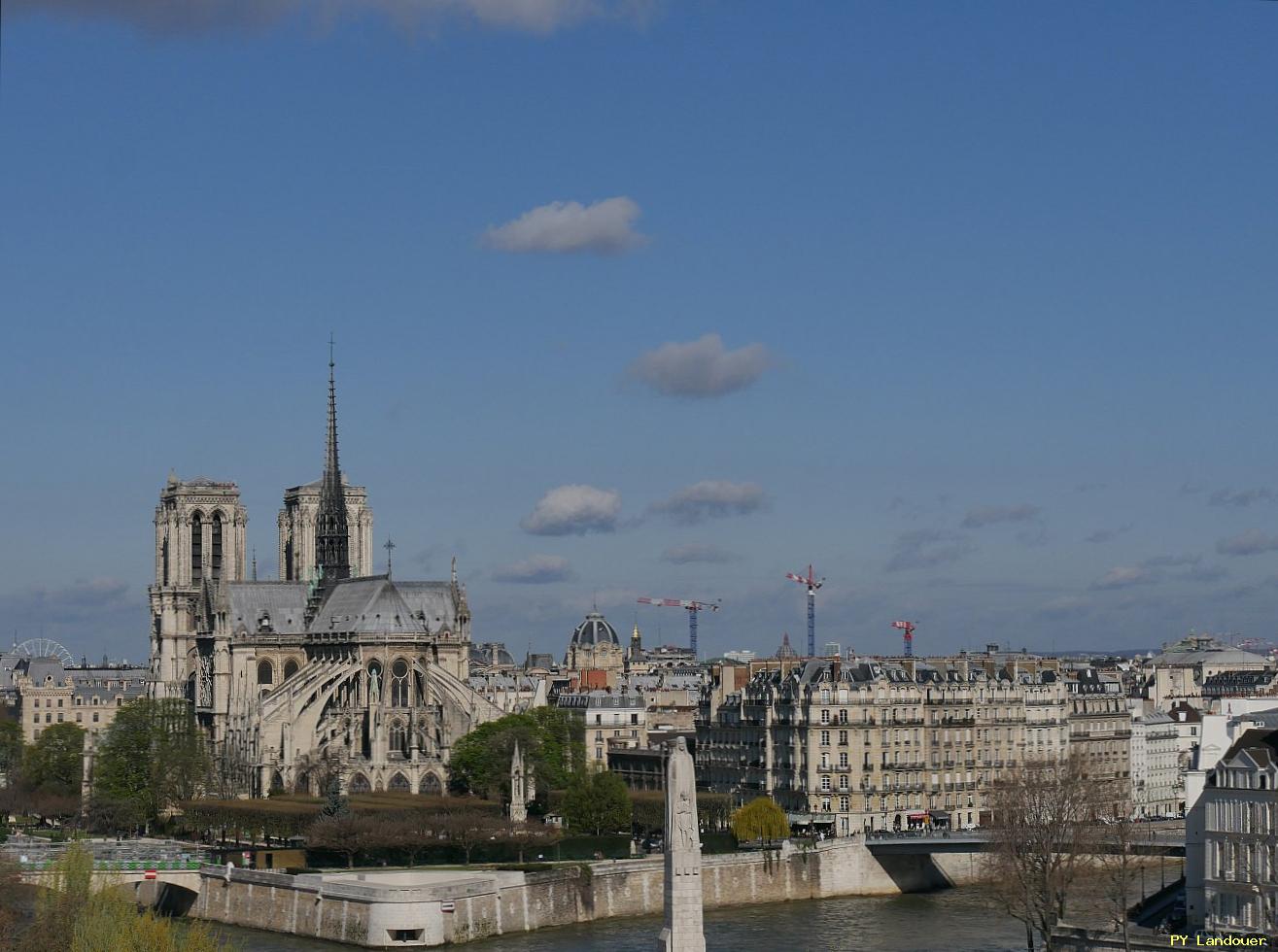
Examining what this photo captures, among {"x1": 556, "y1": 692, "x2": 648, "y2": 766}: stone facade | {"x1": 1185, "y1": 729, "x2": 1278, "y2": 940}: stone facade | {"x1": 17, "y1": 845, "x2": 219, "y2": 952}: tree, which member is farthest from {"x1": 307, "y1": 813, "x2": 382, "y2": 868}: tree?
{"x1": 1185, "y1": 729, "x2": 1278, "y2": 940}: stone facade

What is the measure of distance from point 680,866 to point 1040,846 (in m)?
22.5

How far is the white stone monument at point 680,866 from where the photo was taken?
215 feet

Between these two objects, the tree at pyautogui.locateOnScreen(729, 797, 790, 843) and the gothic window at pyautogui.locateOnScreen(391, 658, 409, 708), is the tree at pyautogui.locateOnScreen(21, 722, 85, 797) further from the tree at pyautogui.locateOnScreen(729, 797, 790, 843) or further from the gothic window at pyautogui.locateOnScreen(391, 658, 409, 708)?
the tree at pyautogui.locateOnScreen(729, 797, 790, 843)

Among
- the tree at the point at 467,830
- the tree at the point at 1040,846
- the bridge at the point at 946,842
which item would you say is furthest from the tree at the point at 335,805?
the tree at the point at 1040,846

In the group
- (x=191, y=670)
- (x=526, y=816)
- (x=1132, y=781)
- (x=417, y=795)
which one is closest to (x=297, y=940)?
(x=526, y=816)

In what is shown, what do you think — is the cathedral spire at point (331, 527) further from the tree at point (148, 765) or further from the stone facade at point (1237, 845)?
the stone facade at point (1237, 845)

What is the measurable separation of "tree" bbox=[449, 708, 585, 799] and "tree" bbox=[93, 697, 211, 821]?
13.1 m

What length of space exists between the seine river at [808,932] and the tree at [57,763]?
151ft

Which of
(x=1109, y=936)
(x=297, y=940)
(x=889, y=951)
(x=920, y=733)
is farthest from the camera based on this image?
(x=920, y=733)

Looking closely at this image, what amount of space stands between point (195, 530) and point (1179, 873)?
8393 centimetres

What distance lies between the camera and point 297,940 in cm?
9181

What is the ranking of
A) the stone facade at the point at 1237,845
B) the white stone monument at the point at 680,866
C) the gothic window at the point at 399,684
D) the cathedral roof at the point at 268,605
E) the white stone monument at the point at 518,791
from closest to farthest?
the white stone monument at the point at 680,866, the stone facade at the point at 1237,845, the white stone monument at the point at 518,791, the gothic window at the point at 399,684, the cathedral roof at the point at 268,605

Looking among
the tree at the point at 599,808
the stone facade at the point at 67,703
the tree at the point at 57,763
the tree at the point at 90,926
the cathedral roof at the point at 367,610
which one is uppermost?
the cathedral roof at the point at 367,610

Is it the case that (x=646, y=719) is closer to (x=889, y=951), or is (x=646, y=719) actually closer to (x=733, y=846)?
(x=733, y=846)
